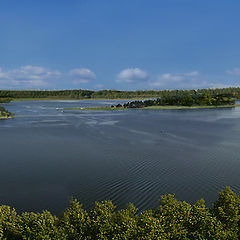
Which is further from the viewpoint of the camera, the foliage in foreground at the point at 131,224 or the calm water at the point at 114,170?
the calm water at the point at 114,170

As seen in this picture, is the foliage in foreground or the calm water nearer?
the foliage in foreground

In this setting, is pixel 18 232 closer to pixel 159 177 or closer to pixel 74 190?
pixel 74 190

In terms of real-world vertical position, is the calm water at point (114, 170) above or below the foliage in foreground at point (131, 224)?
below

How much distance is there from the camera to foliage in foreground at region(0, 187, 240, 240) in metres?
10.8

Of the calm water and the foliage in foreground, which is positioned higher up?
the foliage in foreground

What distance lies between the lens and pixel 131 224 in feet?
35.7

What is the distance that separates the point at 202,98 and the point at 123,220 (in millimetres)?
151597

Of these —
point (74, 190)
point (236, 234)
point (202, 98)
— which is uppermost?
point (202, 98)

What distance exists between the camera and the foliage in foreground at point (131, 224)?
10.8m

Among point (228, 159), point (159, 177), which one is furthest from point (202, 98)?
point (159, 177)

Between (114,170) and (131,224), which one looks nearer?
(131,224)

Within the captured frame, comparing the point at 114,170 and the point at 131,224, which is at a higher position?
the point at 131,224

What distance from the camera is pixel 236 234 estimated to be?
37.6ft

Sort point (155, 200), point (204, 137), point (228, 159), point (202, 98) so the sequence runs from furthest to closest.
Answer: point (202, 98), point (204, 137), point (228, 159), point (155, 200)
